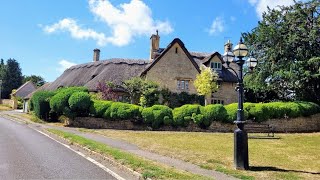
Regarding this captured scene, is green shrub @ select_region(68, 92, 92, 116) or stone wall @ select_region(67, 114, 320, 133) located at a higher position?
green shrub @ select_region(68, 92, 92, 116)

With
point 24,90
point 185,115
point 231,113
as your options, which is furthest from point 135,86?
point 24,90

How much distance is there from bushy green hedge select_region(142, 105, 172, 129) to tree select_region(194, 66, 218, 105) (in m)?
11.1

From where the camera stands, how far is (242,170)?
12.0m

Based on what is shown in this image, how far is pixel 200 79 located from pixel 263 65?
22.8ft

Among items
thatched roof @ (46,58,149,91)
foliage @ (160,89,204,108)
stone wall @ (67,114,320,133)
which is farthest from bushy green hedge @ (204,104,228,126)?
thatched roof @ (46,58,149,91)

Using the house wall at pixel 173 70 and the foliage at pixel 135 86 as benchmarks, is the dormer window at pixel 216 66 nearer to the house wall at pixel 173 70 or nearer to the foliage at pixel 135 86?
the house wall at pixel 173 70

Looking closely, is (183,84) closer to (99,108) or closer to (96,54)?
(99,108)

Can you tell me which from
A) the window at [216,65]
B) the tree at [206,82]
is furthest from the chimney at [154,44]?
the tree at [206,82]

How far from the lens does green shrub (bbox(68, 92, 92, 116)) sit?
30375 millimetres

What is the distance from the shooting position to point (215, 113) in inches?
1232

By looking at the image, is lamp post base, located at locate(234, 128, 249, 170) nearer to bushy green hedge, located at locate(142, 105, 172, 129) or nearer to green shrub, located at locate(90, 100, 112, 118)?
bushy green hedge, located at locate(142, 105, 172, 129)

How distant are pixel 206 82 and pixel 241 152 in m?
29.0

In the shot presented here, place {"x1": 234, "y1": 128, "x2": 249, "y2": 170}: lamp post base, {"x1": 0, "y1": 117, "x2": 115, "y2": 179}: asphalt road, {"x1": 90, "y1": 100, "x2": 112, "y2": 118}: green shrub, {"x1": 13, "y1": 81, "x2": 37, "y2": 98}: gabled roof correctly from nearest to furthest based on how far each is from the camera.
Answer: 1. {"x1": 0, "y1": 117, "x2": 115, "y2": 179}: asphalt road
2. {"x1": 234, "y1": 128, "x2": 249, "y2": 170}: lamp post base
3. {"x1": 90, "y1": 100, "x2": 112, "y2": 118}: green shrub
4. {"x1": 13, "y1": 81, "x2": 37, "y2": 98}: gabled roof

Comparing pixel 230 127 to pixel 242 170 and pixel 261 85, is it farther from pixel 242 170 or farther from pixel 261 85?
pixel 242 170
